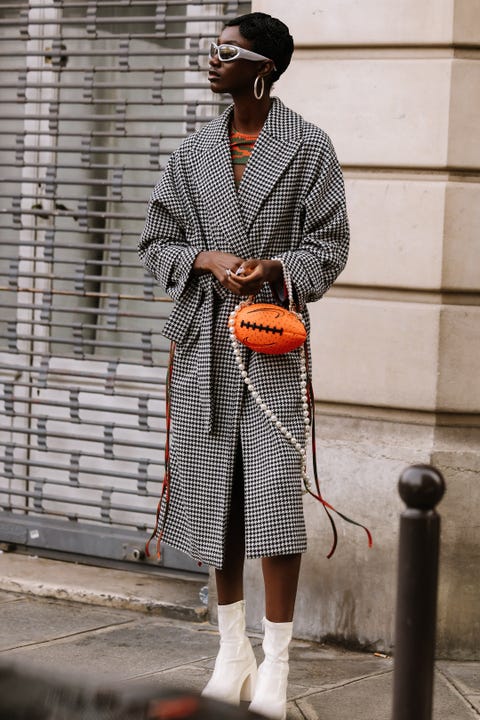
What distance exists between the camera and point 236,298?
4090mm

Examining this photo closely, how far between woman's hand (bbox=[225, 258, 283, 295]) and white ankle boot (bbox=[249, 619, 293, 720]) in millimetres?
1046

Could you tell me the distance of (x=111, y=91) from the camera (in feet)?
19.9

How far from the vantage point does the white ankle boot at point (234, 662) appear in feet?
13.5

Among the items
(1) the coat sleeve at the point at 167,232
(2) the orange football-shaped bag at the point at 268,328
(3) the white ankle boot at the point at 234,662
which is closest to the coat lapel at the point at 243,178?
(1) the coat sleeve at the point at 167,232

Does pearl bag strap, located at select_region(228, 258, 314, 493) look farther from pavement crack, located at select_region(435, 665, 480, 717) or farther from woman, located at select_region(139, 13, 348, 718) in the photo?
pavement crack, located at select_region(435, 665, 480, 717)

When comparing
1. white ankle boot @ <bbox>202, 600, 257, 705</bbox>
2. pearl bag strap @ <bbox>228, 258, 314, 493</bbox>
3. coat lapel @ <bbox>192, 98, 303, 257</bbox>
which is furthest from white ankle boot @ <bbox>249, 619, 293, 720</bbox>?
coat lapel @ <bbox>192, 98, 303, 257</bbox>

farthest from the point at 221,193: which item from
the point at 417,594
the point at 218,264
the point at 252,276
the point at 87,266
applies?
the point at 87,266

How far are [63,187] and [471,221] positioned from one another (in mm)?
2207

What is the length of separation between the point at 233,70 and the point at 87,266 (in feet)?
7.61

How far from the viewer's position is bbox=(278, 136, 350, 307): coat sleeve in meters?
3.99

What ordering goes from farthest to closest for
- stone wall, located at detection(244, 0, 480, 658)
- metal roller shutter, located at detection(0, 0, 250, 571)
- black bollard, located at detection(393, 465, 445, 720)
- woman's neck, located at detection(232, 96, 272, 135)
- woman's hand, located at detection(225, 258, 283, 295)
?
metal roller shutter, located at detection(0, 0, 250, 571) < stone wall, located at detection(244, 0, 480, 658) < woman's neck, located at detection(232, 96, 272, 135) < woman's hand, located at detection(225, 258, 283, 295) < black bollard, located at detection(393, 465, 445, 720)

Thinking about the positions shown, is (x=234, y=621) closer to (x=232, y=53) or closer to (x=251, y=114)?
(x=251, y=114)

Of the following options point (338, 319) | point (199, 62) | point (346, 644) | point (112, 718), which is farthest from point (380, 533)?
point (112, 718)

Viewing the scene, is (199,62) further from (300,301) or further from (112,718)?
(112,718)
